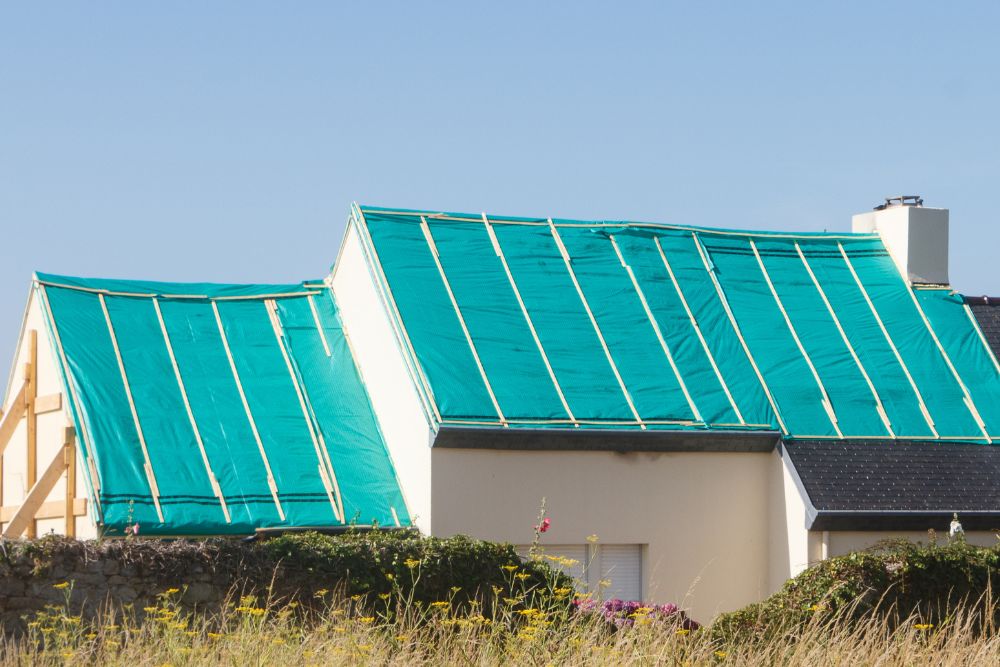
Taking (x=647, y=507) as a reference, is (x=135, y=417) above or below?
above

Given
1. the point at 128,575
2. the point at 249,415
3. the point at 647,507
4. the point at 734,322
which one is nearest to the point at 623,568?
the point at 647,507

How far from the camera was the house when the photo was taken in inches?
671

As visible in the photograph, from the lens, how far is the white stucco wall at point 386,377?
17125 mm

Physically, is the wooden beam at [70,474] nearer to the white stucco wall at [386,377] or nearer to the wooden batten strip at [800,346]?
the white stucco wall at [386,377]

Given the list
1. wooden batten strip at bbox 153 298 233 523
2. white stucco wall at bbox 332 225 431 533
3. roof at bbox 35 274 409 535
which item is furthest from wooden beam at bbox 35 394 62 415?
white stucco wall at bbox 332 225 431 533

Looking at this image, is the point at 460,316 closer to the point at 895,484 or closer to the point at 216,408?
the point at 216,408

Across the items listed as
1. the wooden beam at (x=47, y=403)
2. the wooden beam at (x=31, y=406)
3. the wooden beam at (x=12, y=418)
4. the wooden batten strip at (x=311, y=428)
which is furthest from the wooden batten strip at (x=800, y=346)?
the wooden beam at (x=12, y=418)

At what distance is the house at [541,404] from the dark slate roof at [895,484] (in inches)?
A: 1.5

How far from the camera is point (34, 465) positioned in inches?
729

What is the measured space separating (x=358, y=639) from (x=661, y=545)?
8.51 m

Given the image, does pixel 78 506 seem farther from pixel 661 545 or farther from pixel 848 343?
pixel 848 343

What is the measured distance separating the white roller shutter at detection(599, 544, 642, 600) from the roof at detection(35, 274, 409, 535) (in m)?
2.75

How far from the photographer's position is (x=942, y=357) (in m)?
20.3

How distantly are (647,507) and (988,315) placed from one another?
285 inches
